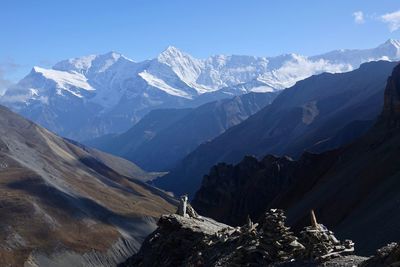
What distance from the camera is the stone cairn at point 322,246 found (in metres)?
15.1

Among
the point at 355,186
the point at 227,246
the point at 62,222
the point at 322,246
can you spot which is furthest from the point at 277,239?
the point at 62,222

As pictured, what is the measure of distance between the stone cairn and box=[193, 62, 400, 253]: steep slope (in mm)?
17582

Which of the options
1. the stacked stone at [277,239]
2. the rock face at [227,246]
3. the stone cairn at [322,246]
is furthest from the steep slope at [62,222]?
the stone cairn at [322,246]

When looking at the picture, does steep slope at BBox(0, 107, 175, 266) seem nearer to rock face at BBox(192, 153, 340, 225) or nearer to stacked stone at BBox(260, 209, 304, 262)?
rock face at BBox(192, 153, 340, 225)

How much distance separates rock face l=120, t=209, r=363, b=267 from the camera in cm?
1628

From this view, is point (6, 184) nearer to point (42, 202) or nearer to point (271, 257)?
point (42, 202)

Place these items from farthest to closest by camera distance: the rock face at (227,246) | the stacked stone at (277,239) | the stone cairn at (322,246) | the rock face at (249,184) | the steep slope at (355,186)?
the rock face at (249,184)
the steep slope at (355,186)
the stacked stone at (277,239)
the rock face at (227,246)
the stone cairn at (322,246)

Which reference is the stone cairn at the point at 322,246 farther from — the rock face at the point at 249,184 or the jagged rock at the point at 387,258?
the rock face at the point at 249,184

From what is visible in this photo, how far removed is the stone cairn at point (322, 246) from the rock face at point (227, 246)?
0.03 metres

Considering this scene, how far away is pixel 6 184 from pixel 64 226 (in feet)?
101

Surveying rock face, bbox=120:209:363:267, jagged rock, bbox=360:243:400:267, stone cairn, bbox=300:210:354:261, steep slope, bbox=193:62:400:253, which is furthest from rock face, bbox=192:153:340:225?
jagged rock, bbox=360:243:400:267

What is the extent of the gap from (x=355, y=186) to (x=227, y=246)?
143ft

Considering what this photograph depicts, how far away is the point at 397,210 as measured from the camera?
38188 mm

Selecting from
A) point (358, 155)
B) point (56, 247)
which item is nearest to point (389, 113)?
point (358, 155)
